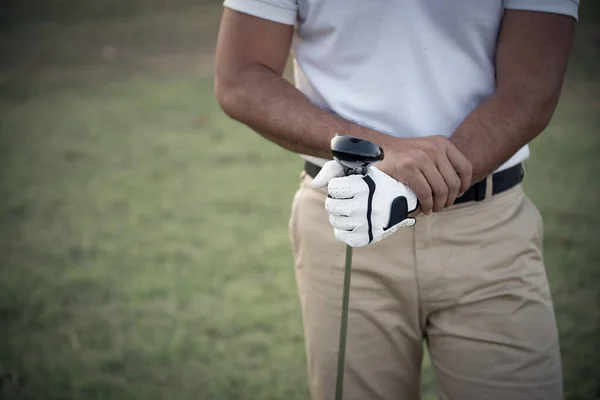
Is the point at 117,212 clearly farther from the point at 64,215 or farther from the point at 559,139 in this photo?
the point at 559,139

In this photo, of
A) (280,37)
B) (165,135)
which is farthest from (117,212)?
(280,37)

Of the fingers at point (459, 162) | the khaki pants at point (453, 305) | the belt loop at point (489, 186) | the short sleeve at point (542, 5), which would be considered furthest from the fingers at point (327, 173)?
the short sleeve at point (542, 5)

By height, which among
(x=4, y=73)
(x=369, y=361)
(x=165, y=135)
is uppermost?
(x=369, y=361)

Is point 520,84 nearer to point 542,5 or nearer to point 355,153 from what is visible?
point 542,5

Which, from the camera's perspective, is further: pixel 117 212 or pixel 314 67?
pixel 117 212

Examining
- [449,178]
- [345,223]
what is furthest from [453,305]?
[345,223]

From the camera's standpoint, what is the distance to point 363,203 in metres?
1.44

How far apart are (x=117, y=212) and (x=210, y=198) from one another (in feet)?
A: 2.13

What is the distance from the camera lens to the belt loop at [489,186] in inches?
73.0

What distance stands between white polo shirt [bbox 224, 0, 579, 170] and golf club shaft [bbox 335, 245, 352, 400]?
1.23 ft

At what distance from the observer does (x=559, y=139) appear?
21.7ft

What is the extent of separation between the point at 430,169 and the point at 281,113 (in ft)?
1.40

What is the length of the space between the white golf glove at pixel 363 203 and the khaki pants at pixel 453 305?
35 cm

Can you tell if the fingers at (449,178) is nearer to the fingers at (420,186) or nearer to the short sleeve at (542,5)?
the fingers at (420,186)
